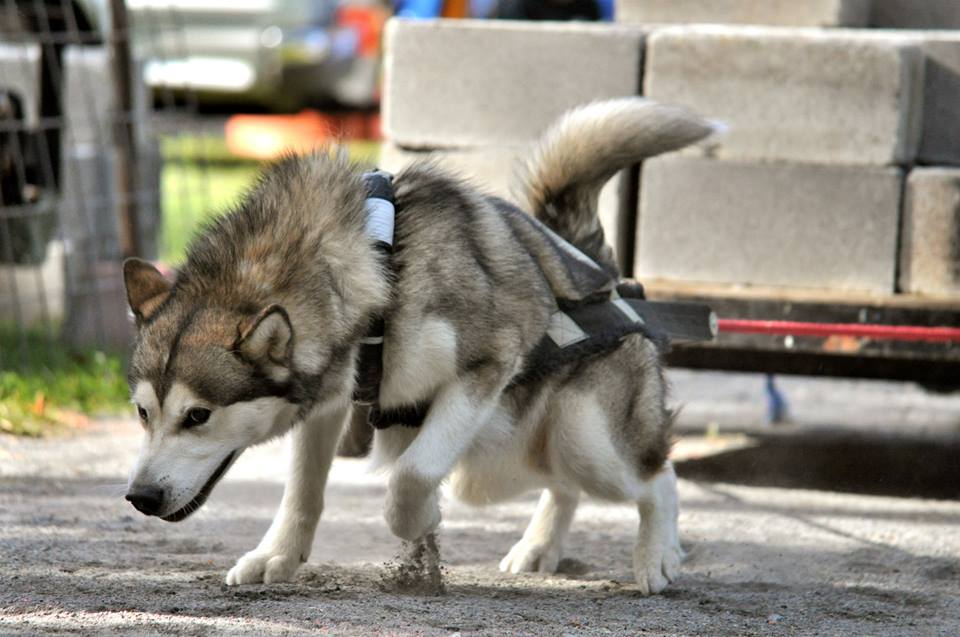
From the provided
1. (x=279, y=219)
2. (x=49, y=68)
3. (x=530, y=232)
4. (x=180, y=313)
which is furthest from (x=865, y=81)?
(x=49, y=68)

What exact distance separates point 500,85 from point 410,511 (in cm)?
247

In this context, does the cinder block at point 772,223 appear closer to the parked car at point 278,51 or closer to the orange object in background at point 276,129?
the orange object in background at point 276,129

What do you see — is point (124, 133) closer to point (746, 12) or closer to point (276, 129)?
point (746, 12)

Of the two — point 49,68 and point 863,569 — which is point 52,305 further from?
point 863,569

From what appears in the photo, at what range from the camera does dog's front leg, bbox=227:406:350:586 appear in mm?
3857

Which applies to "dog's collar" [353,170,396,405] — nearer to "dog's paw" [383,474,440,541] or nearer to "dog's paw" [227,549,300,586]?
"dog's paw" [383,474,440,541]

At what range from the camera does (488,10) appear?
1339 centimetres

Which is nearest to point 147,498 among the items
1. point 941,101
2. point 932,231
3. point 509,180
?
point 509,180

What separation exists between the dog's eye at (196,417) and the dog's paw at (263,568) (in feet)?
2.15

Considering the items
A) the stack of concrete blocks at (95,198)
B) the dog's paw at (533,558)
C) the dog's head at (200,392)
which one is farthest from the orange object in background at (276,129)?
the dog's head at (200,392)

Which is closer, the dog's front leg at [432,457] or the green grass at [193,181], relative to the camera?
the dog's front leg at [432,457]

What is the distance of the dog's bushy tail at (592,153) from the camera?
421 centimetres

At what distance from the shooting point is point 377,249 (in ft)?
11.7

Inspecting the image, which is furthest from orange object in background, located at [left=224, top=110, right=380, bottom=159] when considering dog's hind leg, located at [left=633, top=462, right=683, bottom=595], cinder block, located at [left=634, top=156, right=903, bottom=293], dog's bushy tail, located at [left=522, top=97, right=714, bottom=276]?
dog's hind leg, located at [left=633, top=462, right=683, bottom=595]
